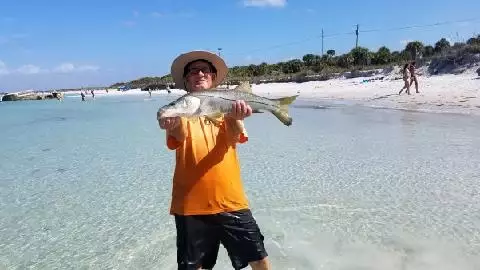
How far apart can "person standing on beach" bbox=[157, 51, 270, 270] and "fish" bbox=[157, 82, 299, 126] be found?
0.53 feet

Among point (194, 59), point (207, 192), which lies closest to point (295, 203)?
point (207, 192)

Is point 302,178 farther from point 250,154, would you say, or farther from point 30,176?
point 30,176

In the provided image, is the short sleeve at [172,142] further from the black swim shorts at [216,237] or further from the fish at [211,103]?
the black swim shorts at [216,237]

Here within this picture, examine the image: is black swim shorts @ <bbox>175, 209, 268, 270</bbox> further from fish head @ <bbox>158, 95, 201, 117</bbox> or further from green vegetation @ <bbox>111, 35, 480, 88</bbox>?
green vegetation @ <bbox>111, 35, 480, 88</bbox>

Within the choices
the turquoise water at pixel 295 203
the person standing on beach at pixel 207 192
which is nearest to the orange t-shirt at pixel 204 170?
the person standing on beach at pixel 207 192

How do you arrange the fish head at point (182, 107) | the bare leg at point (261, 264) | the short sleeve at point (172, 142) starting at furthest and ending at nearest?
the bare leg at point (261, 264)
the short sleeve at point (172, 142)
the fish head at point (182, 107)

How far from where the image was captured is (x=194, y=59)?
342cm

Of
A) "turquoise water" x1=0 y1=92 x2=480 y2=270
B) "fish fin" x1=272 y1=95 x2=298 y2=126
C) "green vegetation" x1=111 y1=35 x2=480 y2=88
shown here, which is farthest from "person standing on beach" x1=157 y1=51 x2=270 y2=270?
A: "green vegetation" x1=111 y1=35 x2=480 y2=88

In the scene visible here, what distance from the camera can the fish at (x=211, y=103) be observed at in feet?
9.57

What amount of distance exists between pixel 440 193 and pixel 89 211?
5.43 metres

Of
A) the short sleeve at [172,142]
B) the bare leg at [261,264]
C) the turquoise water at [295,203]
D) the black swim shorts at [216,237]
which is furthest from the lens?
the turquoise water at [295,203]

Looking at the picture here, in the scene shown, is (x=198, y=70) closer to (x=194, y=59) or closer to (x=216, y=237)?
(x=194, y=59)

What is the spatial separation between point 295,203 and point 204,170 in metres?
4.12

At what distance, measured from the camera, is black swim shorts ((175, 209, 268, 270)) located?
131 inches
